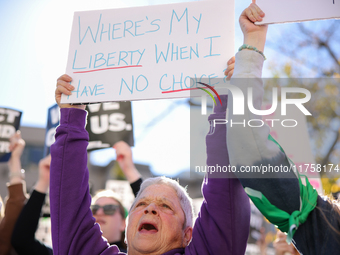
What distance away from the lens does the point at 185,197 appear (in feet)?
5.96

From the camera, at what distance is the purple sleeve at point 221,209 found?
140cm

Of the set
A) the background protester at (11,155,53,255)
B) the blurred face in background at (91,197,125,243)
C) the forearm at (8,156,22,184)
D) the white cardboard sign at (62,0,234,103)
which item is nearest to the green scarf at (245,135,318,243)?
the white cardboard sign at (62,0,234,103)

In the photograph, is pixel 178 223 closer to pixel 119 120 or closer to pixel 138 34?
pixel 138 34

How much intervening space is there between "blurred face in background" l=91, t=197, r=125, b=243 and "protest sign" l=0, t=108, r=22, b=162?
3.87 feet

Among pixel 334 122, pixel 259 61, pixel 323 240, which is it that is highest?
pixel 334 122

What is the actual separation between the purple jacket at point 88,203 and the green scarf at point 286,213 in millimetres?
328

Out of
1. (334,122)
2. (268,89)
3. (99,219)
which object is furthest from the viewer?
(268,89)

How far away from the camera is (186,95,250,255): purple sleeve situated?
140cm

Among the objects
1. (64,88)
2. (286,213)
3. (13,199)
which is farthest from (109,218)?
(286,213)

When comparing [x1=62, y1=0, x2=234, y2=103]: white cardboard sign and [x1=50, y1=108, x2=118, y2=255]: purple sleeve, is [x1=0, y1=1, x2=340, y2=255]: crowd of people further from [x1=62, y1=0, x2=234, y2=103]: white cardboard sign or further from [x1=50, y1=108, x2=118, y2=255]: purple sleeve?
[x1=62, y1=0, x2=234, y2=103]: white cardboard sign

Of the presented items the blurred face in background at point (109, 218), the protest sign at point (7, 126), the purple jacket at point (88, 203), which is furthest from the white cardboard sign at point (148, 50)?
the protest sign at point (7, 126)

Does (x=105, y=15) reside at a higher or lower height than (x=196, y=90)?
higher

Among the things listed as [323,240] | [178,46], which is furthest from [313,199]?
[178,46]

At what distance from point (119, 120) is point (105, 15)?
1249mm
